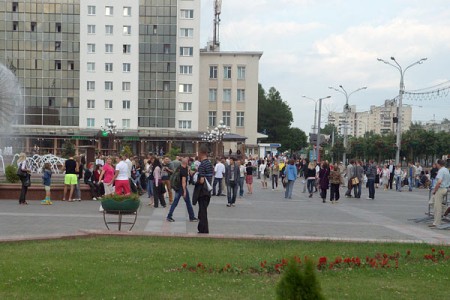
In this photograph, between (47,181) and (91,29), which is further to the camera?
(91,29)

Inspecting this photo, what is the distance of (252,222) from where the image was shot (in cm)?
1602

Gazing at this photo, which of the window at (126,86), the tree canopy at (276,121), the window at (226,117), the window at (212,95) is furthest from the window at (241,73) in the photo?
the tree canopy at (276,121)

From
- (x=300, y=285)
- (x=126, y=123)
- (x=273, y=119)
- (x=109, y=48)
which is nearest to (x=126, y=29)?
(x=109, y=48)

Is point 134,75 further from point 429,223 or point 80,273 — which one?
point 80,273

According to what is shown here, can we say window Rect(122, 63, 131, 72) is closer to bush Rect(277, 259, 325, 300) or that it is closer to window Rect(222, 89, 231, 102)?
window Rect(222, 89, 231, 102)

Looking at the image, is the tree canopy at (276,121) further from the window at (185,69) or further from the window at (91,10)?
the window at (91,10)

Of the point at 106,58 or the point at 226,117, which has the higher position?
the point at 106,58

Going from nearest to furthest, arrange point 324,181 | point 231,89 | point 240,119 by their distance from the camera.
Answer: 1. point 324,181
2. point 231,89
3. point 240,119

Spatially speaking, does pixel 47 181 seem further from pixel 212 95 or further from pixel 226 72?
pixel 212 95

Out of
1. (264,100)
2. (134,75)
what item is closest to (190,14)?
(134,75)

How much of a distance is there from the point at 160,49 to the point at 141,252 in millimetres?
70132

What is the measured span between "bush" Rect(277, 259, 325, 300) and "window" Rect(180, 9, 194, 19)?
77468mm

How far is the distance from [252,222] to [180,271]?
25.5 ft

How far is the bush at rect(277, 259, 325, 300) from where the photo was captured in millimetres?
3703
